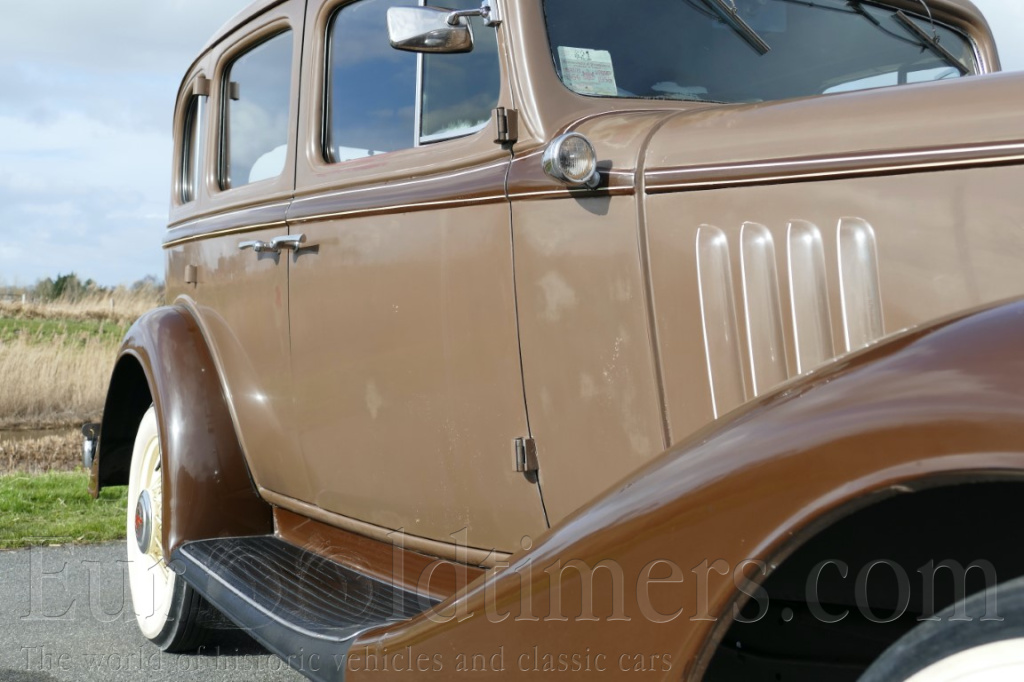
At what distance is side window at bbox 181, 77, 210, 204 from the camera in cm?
347

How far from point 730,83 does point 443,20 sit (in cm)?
66

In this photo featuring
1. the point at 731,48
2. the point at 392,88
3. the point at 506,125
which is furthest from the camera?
the point at 392,88

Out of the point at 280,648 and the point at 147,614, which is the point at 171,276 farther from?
the point at 280,648

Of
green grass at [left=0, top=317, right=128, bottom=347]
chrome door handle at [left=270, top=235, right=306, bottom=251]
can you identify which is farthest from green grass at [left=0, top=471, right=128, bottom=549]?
green grass at [left=0, top=317, right=128, bottom=347]

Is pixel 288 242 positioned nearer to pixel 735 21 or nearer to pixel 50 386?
pixel 735 21

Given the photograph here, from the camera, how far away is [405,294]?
2201mm

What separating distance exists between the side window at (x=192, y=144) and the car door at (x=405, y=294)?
3.34ft

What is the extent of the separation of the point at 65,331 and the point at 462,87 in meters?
9.98

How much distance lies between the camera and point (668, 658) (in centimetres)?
129

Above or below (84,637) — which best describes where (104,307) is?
above

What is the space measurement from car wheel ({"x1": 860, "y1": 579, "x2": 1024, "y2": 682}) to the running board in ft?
3.43

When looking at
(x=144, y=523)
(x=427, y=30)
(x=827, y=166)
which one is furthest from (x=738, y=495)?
(x=144, y=523)

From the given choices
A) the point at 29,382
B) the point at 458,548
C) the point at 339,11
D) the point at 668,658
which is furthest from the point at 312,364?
the point at 29,382

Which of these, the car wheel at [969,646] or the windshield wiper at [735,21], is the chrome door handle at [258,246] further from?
the car wheel at [969,646]
